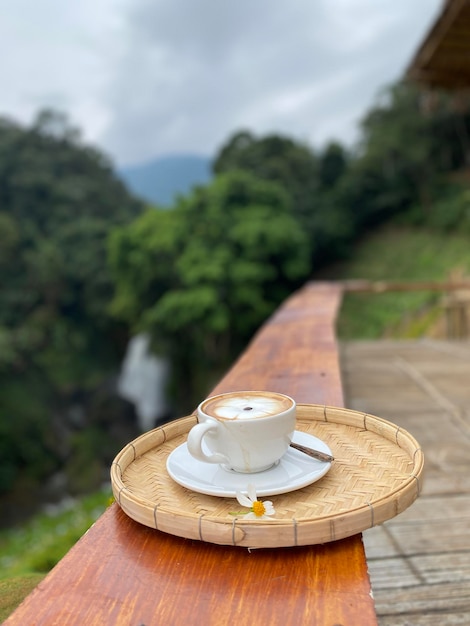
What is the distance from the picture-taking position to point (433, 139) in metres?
15.3

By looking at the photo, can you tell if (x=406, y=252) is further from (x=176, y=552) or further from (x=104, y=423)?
(x=176, y=552)

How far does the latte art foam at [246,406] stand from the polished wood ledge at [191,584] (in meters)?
0.17

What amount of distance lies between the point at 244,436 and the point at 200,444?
0.06 m

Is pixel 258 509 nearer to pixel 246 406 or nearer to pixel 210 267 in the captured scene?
pixel 246 406

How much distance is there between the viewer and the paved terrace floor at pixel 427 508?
115cm

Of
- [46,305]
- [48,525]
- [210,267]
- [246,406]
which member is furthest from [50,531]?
[246,406]

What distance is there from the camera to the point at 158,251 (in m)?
11.2

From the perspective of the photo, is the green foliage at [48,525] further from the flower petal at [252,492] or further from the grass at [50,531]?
the flower petal at [252,492]

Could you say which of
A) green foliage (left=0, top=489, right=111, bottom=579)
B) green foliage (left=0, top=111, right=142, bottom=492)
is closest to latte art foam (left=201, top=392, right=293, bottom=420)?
green foliage (left=0, top=489, right=111, bottom=579)

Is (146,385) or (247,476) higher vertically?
(247,476)

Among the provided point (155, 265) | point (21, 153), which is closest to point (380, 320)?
point (155, 265)

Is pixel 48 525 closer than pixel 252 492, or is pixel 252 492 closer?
pixel 252 492

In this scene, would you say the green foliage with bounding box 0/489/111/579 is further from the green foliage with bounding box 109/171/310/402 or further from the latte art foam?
the latte art foam

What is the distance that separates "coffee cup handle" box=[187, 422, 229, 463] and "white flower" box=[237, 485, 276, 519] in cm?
7
